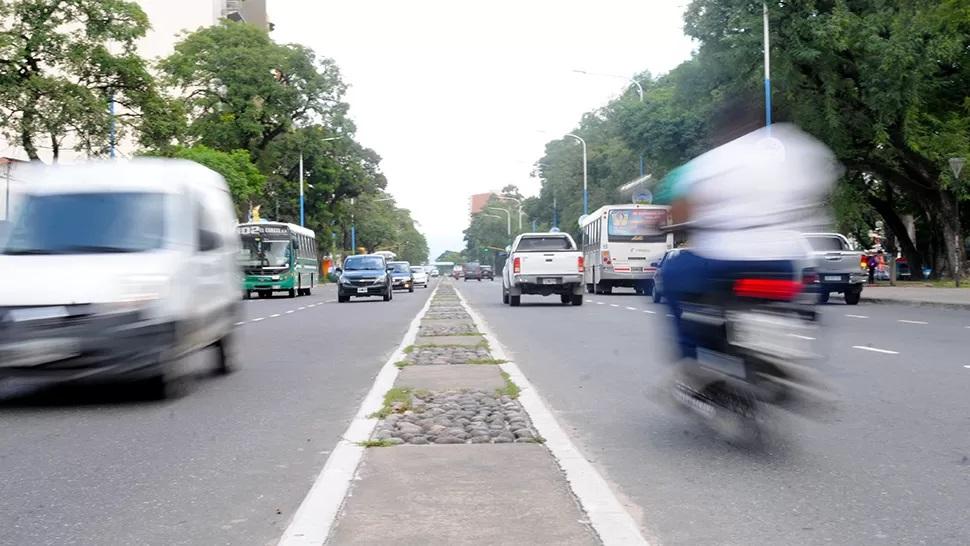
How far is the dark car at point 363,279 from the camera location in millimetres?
36750

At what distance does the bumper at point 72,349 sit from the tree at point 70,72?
3189 cm

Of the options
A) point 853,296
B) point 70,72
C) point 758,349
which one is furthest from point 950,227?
point 758,349

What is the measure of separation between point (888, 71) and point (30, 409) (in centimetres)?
2912

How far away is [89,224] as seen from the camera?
32.6 feet

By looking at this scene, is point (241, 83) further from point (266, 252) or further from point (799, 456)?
point (799, 456)

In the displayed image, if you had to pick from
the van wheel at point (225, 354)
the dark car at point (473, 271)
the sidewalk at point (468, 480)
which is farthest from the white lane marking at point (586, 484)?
the dark car at point (473, 271)

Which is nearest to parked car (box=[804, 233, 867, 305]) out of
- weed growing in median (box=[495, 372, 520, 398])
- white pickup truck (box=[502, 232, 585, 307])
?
white pickup truck (box=[502, 232, 585, 307])

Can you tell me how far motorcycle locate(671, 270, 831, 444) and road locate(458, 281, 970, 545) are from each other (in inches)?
8.7

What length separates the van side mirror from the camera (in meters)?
10.6

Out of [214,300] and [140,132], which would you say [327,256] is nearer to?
[140,132]

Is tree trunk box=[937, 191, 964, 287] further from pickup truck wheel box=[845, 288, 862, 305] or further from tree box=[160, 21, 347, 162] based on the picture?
tree box=[160, 21, 347, 162]

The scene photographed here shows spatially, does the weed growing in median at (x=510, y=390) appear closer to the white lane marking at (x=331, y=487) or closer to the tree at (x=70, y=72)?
the white lane marking at (x=331, y=487)

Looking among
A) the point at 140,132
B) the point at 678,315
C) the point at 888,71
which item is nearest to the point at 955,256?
the point at 888,71

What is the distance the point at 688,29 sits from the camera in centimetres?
3644
